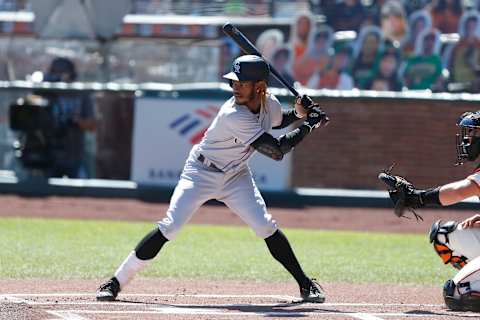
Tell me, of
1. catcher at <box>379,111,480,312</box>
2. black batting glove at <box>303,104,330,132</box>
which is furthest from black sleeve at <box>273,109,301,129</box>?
catcher at <box>379,111,480,312</box>

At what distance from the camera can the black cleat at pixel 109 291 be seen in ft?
23.4

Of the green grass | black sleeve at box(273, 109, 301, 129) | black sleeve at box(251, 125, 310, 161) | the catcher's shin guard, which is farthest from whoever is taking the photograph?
the green grass

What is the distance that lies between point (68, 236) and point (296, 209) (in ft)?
15.7

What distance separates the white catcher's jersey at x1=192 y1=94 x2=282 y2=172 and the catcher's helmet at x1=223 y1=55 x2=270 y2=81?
22 cm

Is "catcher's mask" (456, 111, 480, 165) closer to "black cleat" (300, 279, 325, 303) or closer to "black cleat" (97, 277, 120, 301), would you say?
"black cleat" (300, 279, 325, 303)

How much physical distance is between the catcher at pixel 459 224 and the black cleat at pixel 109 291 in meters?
1.93

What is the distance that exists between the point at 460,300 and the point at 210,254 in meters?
4.51

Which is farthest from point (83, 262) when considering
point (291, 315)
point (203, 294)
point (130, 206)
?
point (130, 206)

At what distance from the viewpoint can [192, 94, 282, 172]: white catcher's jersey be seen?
23.5 ft

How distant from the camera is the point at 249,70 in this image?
716 centimetres

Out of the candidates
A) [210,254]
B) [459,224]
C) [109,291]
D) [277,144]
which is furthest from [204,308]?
[210,254]

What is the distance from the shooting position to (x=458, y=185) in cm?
648

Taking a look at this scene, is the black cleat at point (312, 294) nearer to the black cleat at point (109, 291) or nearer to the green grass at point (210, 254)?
the black cleat at point (109, 291)

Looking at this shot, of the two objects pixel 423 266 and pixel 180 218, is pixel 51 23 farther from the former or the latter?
pixel 180 218
